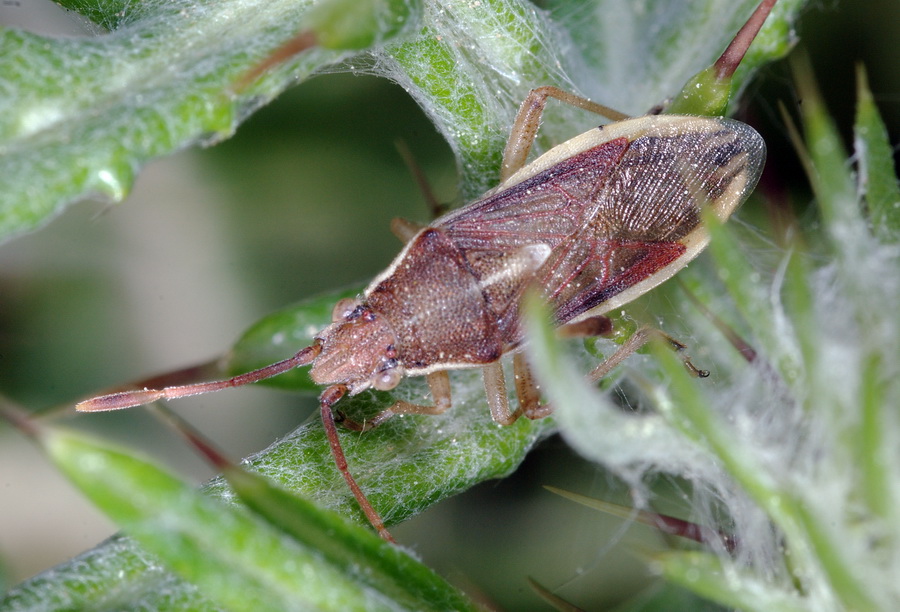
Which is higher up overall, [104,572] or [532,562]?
[104,572]

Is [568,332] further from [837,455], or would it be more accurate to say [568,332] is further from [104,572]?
[104,572]

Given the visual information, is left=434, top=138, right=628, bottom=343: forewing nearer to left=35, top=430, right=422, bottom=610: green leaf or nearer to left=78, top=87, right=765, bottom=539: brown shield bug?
left=78, top=87, right=765, bottom=539: brown shield bug

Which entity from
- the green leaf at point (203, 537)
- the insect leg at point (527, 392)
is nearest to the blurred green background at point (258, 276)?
the insect leg at point (527, 392)

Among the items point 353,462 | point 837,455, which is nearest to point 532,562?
point 353,462

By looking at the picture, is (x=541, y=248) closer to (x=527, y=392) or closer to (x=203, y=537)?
(x=527, y=392)

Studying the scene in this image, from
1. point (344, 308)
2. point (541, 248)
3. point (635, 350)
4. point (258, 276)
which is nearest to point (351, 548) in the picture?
point (635, 350)

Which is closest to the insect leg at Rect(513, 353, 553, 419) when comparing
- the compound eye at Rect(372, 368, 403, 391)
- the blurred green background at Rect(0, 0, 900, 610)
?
the compound eye at Rect(372, 368, 403, 391)

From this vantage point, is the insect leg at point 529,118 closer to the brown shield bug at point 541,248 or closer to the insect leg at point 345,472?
the brown shield bug at point 541,248
